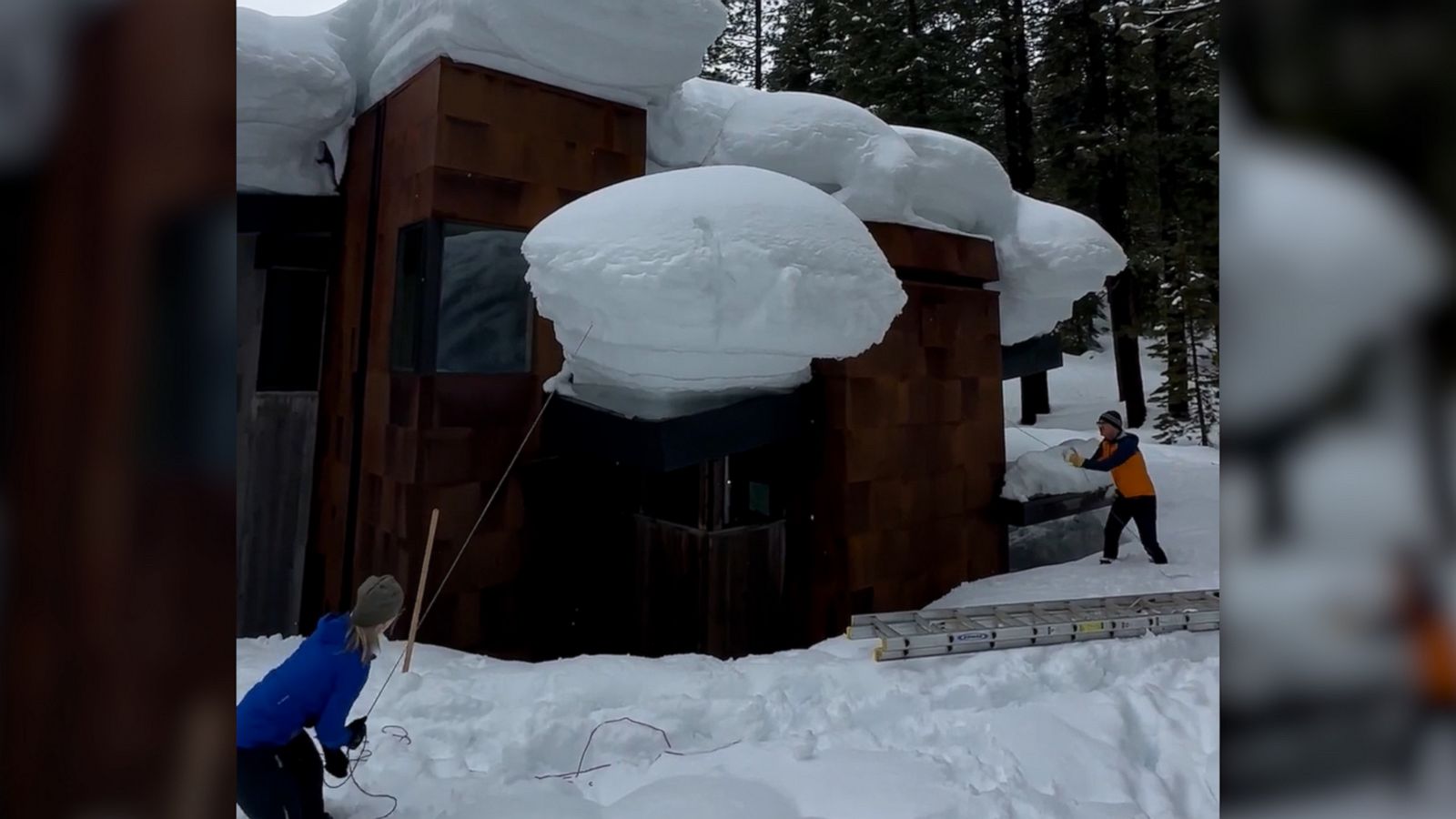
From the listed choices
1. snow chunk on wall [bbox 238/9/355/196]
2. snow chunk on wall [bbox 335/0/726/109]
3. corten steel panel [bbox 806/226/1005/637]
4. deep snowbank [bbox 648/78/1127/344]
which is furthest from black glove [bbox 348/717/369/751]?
snow chunk on wall [bbox 238/9/355/196]

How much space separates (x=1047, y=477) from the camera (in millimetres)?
8094

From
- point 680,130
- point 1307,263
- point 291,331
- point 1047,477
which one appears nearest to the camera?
point 1307,263

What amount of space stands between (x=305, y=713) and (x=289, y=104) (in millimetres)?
6016

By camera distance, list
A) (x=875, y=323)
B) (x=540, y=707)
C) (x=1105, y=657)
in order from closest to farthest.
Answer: (x=540, y=707) < (x=1105, y=657) < (x=875, y=323)

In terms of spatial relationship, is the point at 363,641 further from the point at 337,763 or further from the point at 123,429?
the point at 123,429

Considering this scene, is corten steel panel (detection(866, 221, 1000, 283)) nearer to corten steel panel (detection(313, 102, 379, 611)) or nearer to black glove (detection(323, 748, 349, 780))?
corten steel panel (detection(313, 102, 379, 611))

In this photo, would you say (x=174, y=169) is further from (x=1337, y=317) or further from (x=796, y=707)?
(x=796, y=707)

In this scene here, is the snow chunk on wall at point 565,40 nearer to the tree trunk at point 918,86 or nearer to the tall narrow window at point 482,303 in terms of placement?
the tall narrow window at point 482,303

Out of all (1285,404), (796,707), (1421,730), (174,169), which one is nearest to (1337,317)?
(1285,404)

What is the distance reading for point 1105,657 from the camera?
4.40 meters

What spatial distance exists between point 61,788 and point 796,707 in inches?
132

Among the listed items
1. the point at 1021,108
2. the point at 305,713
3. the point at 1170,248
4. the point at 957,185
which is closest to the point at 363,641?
the point at 305,713

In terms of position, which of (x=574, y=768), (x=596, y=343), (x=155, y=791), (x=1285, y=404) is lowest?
(x=574, y=768)

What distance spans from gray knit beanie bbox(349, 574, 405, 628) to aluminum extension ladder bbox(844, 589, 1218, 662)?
2.49m
